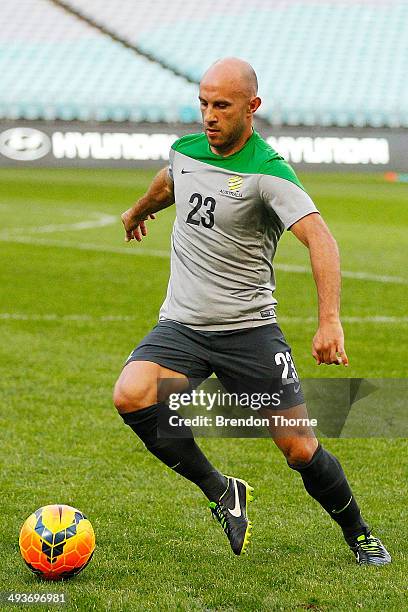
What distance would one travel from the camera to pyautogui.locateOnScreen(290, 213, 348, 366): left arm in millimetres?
3789

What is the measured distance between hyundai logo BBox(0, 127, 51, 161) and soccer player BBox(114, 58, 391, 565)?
23305 millimetres

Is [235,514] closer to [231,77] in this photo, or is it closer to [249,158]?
[249,158]

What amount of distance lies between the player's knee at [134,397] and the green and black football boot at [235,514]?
0.56m

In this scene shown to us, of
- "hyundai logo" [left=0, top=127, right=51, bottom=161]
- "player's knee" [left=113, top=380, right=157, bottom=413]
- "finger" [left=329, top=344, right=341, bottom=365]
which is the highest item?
"finger" [left=329, top=344, right=341, bottom=365]

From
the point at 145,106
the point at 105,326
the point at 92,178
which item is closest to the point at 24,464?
the point at 105,326

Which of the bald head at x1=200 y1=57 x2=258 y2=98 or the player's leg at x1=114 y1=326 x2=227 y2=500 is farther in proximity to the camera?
the player's leg at x1=114 y1=326 x2=227 y2=500

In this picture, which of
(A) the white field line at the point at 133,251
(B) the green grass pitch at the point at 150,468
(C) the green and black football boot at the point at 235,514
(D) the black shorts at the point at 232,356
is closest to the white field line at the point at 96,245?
(A) the white field line at the point at 133,251

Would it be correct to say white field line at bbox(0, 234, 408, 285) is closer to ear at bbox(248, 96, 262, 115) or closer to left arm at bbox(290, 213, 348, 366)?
ear at bbox(248, 96, 262, 115)

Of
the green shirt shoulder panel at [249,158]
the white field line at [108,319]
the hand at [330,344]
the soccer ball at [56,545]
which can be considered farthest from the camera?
the white field line at [108,319]

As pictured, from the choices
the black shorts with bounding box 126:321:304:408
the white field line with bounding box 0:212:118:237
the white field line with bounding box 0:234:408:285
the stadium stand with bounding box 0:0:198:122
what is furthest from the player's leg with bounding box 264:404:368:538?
the stadium stand with bounding box 0:0:198:122

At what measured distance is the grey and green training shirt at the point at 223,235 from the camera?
4102mm

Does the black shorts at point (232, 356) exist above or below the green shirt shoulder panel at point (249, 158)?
below

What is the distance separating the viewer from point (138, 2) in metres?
35.6

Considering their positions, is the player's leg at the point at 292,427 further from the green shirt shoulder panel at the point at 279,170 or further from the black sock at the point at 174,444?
the green shirt shoulder panel at the point at 279,170
